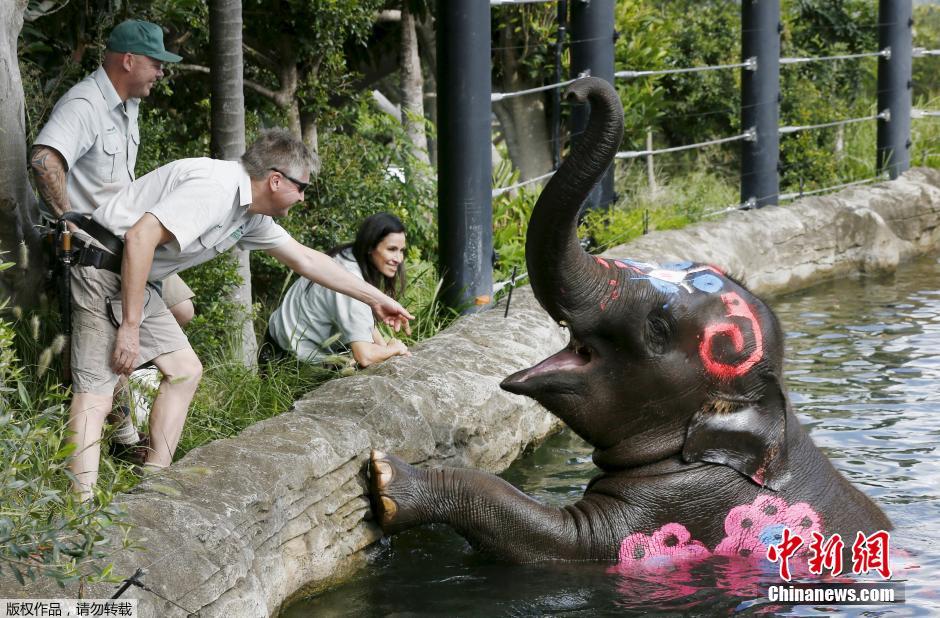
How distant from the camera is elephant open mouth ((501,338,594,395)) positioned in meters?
5.07

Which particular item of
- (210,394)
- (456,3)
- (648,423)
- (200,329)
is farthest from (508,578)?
(456,3)

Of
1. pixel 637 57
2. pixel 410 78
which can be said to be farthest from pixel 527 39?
pixel 410 78

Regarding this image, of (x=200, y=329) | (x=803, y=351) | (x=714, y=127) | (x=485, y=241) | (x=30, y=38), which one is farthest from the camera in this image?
(x=714, y=127)

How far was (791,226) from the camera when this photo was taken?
11.2 meters

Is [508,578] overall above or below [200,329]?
below

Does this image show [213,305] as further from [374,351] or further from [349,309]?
[374,351]

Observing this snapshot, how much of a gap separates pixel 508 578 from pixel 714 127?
1265cm

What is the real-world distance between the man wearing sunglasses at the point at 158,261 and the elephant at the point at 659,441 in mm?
910

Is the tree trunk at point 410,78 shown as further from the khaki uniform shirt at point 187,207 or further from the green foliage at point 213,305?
the khaki uniform shirt at point 187,207

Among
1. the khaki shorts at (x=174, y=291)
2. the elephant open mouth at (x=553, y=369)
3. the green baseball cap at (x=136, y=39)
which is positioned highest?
the green baseball cap at (x=136, y=39)

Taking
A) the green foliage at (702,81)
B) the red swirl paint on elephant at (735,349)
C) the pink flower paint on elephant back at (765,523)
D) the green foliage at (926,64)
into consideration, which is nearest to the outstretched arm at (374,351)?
the red swirl paint on elephant at (735,349)

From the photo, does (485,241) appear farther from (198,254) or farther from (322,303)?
(198,254)

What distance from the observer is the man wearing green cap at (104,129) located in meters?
5.52

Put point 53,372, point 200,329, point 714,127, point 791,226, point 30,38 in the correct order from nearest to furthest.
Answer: point 53,372 → point 200,329 → point 30,38 → point 791,226 → point 714,127
